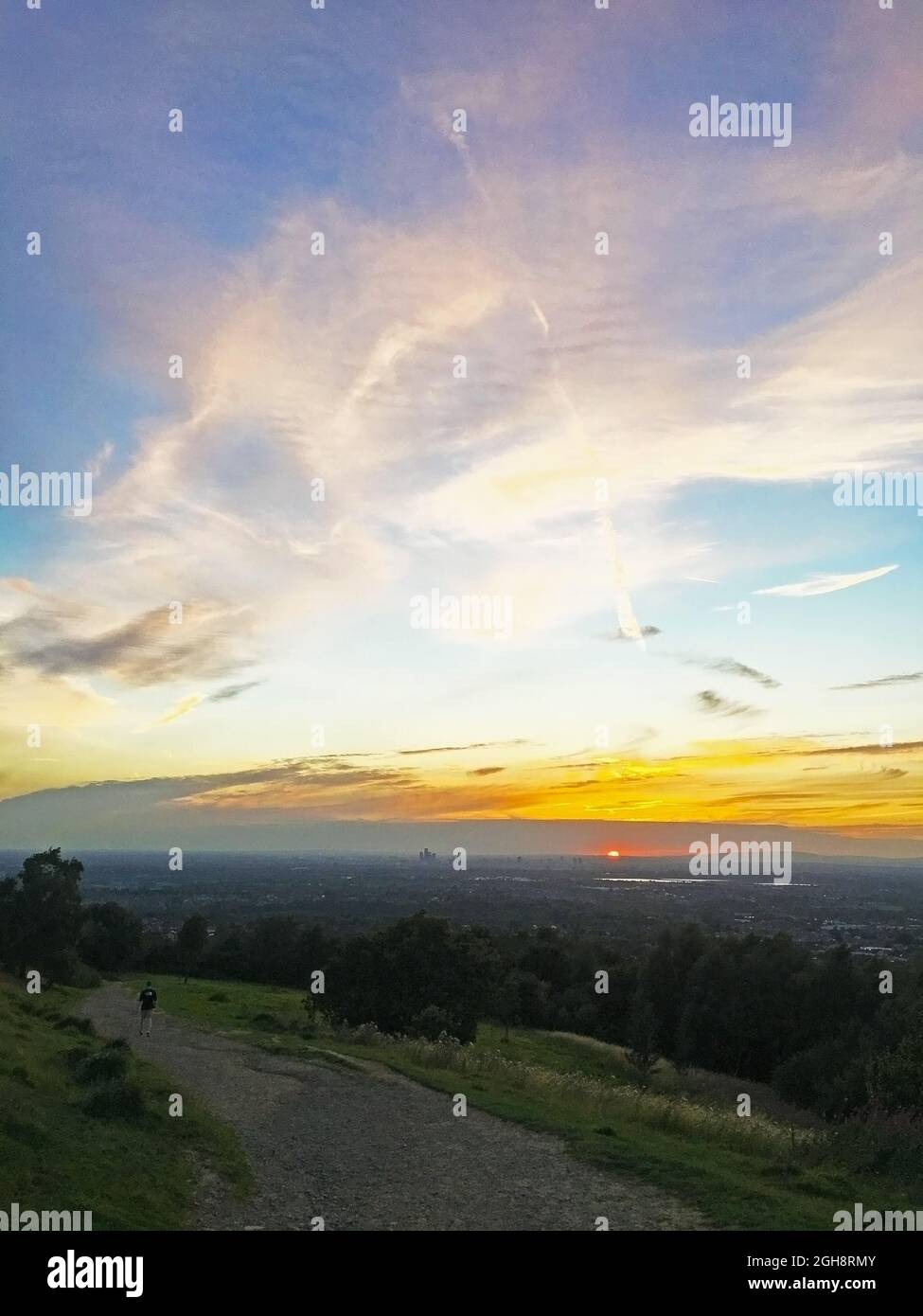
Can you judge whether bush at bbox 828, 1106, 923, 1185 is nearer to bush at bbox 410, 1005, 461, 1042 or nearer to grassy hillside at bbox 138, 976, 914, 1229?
grassy hillside at bbox 138, 976, 914, 1229

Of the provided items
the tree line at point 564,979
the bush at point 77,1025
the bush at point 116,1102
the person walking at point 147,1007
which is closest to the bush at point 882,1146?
the tree line at point 564,979

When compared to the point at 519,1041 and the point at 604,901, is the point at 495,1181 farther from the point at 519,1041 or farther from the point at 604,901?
the point at 604,901

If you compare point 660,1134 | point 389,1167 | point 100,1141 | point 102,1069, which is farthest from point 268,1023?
point 100,1141

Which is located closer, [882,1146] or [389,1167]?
[389,1167]

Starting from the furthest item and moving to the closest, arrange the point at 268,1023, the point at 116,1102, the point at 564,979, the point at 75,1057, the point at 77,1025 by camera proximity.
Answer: the point at 564,979
the point at 268,1023
the point at 77,1025
the point at 75,1057
the point at 116,1102

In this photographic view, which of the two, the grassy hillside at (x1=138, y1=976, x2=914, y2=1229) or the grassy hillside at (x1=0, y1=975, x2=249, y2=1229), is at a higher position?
the grassy hillside at (x1=0, y1=975, x2=249, y2=1229)

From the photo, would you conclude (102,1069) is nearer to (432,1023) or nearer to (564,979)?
(432,1023)

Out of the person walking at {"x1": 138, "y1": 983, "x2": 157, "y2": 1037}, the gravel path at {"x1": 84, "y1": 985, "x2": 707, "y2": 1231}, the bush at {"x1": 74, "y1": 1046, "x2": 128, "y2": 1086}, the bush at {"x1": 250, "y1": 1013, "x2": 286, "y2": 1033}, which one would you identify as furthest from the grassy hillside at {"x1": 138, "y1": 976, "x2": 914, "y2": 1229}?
the bush at {"x1": 74, "y1": 1046, "x2": 128, "y2": 1086}
